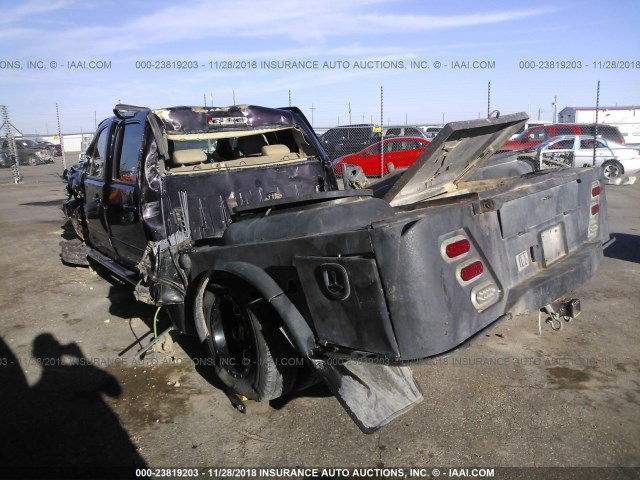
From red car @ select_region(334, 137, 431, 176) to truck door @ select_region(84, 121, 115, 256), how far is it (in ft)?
33.6

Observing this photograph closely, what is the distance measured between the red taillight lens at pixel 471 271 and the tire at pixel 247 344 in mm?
1123

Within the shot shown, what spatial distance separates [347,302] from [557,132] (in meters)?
17.7

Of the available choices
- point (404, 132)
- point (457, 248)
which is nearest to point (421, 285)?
point (457, 248)

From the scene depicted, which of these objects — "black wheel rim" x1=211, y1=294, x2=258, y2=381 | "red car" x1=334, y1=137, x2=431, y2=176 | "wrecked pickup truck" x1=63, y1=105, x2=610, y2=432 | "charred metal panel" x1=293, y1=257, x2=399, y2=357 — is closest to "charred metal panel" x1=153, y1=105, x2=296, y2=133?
"wrecked pickup truck" x1=63, y1=105, x2=610, y2=432

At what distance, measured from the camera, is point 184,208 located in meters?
4.23

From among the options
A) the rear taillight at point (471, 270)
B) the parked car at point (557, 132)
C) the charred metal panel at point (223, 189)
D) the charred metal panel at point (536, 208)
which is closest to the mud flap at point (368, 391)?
the rear taillight at point (471, 270)

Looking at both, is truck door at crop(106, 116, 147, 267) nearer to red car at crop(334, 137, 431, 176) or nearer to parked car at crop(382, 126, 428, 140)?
red car at crop(334, 137, 431, 176)

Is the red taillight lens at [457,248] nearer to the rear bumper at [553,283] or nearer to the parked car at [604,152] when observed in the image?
the rear bumper at [553,283]

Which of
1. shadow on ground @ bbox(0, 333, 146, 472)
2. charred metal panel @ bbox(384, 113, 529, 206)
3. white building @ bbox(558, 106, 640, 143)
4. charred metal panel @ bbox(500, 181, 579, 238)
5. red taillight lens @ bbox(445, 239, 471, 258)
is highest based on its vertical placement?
white building @ bbox(558, 106, 640, 143)

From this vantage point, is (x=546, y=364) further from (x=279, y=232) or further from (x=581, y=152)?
(x=581, y=152)

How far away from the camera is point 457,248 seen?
256 centimetres

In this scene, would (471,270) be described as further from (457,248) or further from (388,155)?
(388,155)

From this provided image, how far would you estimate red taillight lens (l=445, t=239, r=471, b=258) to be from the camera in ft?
8.26

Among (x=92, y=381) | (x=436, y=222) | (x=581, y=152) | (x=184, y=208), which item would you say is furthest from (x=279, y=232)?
(x=581, y=152)
